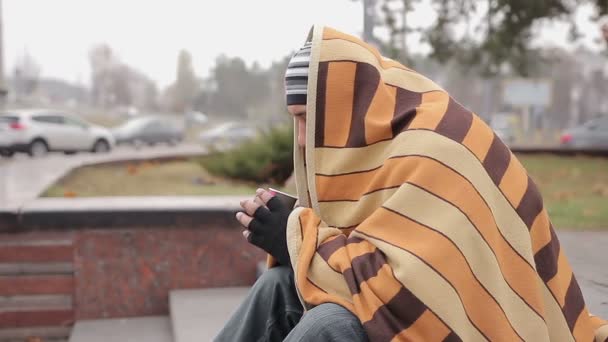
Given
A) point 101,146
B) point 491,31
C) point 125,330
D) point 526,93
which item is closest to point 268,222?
point 125,330

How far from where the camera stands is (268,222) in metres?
1.91

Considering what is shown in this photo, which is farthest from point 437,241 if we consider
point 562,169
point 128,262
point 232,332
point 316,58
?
point 562,169

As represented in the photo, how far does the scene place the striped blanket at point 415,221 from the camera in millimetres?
1548

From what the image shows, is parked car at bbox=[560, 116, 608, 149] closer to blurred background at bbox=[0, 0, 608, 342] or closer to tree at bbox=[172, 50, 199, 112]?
blurred background at bbox=[0, 0, 608, 342]

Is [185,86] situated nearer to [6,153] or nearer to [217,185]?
[6,153]

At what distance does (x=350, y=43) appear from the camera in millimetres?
1812

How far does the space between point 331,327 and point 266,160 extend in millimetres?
6920

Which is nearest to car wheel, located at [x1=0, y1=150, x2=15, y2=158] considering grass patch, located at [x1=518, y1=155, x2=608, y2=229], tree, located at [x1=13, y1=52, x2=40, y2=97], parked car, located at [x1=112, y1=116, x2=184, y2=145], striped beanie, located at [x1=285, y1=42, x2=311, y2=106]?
parked car, located at [x1=112, y1=116, x2=184, y2=145]

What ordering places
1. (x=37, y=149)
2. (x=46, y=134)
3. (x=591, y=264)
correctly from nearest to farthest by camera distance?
(x=591, y=264), (x=37, y=149), (x=46, y=134)

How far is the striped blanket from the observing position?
5.08 ft

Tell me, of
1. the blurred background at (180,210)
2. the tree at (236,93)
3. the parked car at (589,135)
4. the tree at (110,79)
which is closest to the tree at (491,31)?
the blurred background at (180,210)

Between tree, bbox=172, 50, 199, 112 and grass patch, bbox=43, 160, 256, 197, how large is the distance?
54.8m

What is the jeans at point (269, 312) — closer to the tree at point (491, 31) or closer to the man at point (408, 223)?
the man at point (408, 223)

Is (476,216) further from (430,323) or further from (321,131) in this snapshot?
(321,131)
